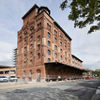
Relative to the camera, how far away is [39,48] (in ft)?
97.4

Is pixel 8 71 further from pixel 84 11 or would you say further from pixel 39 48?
pixel 84 11

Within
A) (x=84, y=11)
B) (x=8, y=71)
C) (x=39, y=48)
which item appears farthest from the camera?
(x=8, y=71)

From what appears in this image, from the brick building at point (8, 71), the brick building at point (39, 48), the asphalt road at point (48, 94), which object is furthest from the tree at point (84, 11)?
the brick building at point (8, 71)

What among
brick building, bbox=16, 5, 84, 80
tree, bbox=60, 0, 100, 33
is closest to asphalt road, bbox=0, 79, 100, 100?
tree, bbox=60, 0, 100, 33

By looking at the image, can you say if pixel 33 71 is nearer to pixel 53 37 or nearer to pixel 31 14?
pixel 53 37

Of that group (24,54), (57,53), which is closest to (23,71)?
(24,54)

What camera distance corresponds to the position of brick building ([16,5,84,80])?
28031mm

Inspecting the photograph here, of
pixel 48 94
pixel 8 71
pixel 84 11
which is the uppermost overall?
pixel 84 11

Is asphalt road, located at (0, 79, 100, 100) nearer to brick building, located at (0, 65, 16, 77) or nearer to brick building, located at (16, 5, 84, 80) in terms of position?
brick building, located at (16, 5, 84, 80)

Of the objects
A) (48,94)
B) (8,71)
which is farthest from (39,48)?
(8,71)

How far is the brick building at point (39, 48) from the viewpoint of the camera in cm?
2803

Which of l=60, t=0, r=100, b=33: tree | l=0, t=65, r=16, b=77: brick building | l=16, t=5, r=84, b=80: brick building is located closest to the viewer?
l=60, t=0, r=100, b=33: tree

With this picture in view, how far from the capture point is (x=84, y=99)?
6.79 metres

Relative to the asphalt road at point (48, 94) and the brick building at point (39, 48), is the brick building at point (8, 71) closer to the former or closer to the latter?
the brick building at point (39, 48)
